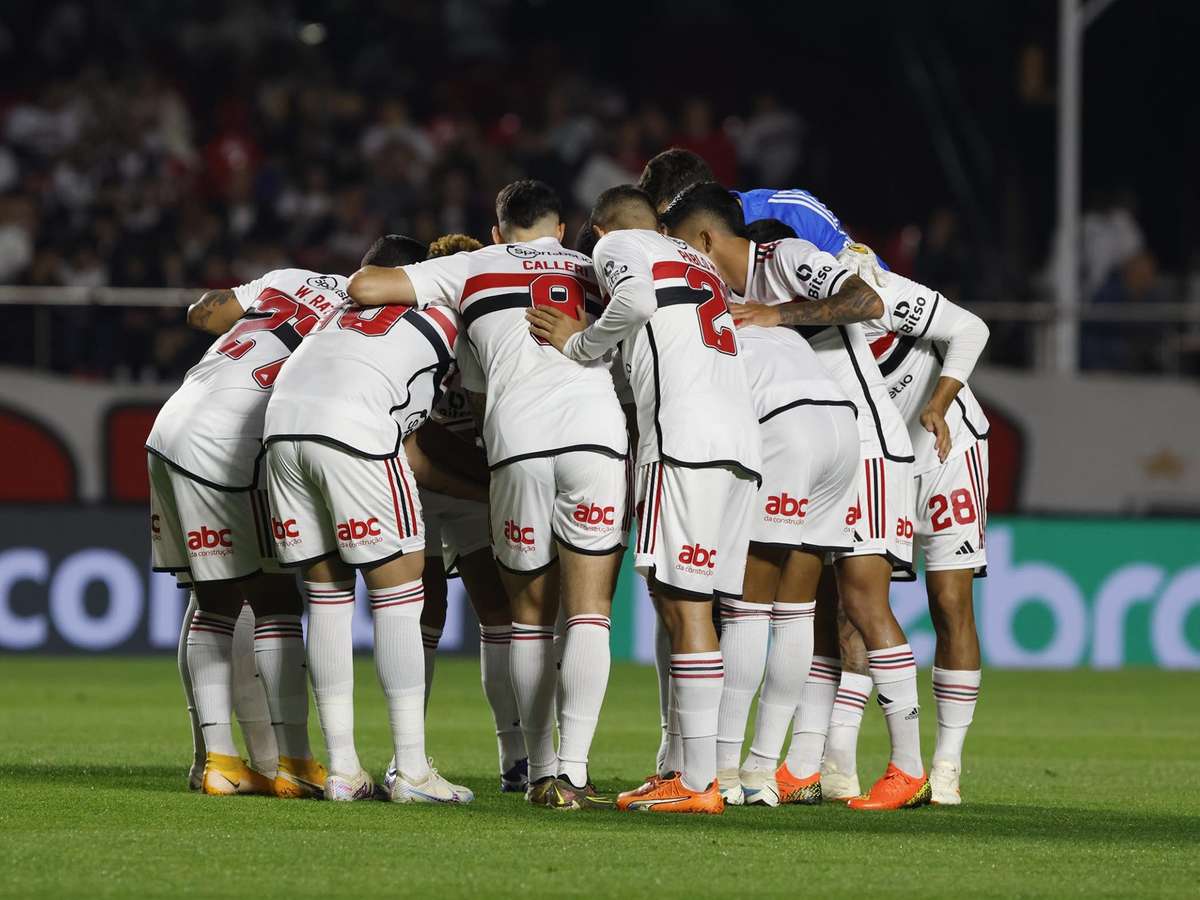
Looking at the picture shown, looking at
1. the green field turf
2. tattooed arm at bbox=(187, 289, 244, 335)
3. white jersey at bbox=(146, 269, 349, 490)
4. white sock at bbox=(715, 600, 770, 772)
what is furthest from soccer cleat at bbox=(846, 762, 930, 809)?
tattooed arm at bbox=(187, 289, 244, 335)

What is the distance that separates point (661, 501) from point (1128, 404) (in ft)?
34.7

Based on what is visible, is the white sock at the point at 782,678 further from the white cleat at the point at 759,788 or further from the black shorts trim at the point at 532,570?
the black shorts trim at the point at 532,570

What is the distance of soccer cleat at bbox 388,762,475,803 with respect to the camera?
6.88 meters

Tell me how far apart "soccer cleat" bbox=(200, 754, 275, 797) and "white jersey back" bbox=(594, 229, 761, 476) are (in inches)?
77.0

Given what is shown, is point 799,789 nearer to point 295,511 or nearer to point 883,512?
point 883,512

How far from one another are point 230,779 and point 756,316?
265cm

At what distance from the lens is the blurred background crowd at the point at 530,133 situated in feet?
57.4

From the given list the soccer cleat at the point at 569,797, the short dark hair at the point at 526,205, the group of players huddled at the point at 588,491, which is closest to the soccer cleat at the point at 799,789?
the group of players huddled at the point at 588,491

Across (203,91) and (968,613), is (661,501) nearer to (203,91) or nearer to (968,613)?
(968,613)

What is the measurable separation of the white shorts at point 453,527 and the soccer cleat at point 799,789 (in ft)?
4.93

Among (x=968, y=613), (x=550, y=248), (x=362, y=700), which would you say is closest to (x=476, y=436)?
(x=550, y=248)

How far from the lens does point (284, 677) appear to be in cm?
720

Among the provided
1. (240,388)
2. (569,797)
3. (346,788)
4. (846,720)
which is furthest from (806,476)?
(240,388)

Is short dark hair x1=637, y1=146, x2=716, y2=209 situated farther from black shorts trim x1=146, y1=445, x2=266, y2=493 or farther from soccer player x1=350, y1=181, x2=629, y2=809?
black shorts trim x1=146, y1=445, x2=266, y2=493
